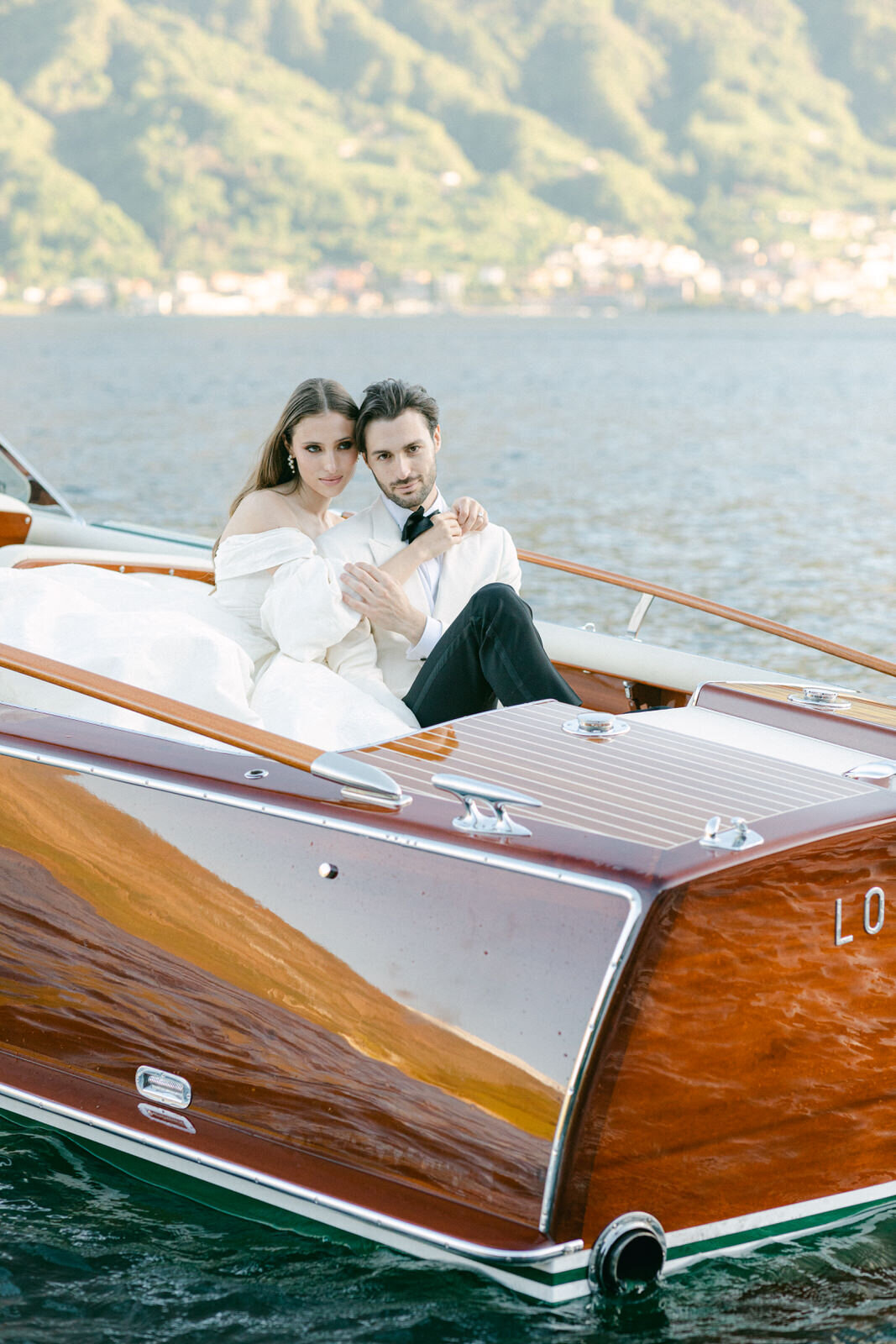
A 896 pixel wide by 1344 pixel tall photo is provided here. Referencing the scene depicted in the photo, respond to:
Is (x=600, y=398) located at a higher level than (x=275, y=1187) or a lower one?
higher

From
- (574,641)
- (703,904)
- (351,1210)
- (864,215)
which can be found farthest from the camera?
(864,215)

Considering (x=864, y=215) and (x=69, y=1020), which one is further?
(x=864, y=215)

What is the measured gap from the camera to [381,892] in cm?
272

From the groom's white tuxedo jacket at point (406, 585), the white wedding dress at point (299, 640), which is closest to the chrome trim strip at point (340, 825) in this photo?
the white wedding dress at point (299, 640)

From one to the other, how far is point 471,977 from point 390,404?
5.83 feet

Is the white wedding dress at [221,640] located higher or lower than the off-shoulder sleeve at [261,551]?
lower

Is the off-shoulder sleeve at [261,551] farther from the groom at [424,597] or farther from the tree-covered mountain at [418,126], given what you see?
the tree-covered mountain at [418,126]

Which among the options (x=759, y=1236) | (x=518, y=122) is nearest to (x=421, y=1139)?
(x=759, y=1236)

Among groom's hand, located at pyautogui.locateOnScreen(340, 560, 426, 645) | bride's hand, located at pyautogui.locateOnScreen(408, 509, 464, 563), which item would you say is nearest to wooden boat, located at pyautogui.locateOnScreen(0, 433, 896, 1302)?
groom's hand, located at pyautogui.locateOnScreen(340, 560, 426, 645)

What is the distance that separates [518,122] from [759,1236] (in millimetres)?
112329

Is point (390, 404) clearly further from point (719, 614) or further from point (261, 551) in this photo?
point (719, 614)

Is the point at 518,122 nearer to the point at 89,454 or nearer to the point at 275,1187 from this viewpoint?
the point at 89,454

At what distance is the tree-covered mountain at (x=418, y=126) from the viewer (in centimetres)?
8988

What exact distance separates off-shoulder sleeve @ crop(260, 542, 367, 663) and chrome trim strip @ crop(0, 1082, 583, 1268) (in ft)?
4.06
